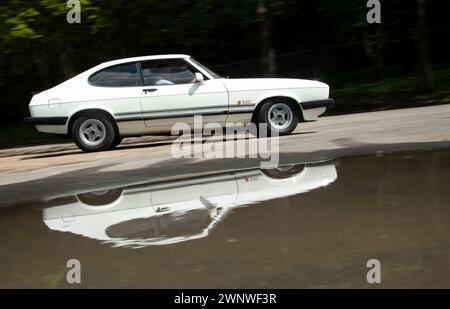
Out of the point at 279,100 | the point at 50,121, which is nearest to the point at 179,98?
the point at 279,100

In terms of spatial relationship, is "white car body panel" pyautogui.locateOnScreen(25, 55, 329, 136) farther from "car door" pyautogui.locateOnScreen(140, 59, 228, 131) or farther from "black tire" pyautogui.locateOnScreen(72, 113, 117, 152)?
"black tire" pyautogui.locateOnScreen(72, 113, 117, 152)

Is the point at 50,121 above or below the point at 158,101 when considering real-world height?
below

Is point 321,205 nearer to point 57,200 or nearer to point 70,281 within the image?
point 70,281

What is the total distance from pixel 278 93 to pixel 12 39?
8840 mm

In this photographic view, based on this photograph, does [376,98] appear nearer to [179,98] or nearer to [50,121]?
[179,98]

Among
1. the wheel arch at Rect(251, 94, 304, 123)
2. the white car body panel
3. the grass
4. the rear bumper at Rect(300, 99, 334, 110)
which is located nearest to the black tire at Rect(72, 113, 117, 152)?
the white car body panel

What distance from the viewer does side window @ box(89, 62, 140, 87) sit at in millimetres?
11133

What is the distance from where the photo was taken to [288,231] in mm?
4660

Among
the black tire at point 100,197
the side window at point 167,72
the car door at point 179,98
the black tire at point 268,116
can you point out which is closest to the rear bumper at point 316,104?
the black tire at point 268,116

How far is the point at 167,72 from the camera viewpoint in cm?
1109

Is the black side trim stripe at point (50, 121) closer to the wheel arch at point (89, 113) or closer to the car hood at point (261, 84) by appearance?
the wheel arch at point (89, 113)

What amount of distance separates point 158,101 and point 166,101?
14cm

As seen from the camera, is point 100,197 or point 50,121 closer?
point 100,197

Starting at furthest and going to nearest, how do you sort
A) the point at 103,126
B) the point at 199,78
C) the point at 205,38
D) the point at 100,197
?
the point at 205,38 → the point at 103,126 → the point at 199,78 → the point at 100,197
